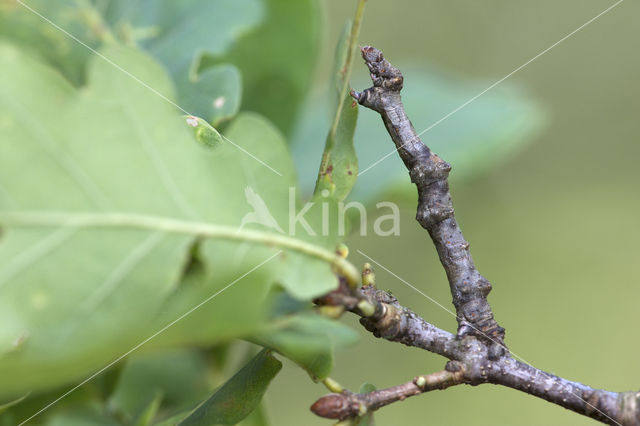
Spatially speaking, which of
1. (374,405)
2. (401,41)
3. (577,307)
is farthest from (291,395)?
(374,405)

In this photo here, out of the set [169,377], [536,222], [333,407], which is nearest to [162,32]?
[169,377]

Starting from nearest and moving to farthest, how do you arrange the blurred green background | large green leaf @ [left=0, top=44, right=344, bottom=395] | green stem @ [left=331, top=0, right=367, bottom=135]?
large green leaf @ [left=0, top=44, right=344, bottom=395] → green stem @ [left=331, top=0, right=367, bottom=135] → the blurred green background

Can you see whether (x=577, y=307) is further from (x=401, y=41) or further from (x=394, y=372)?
(x=401, y=41)

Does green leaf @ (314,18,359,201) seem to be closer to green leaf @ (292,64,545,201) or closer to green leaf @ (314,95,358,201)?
green leaf @ (314,95,358,201)

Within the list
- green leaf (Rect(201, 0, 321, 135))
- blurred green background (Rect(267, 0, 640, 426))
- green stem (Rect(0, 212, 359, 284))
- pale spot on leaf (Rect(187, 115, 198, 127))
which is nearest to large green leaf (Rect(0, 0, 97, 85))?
green leaf (Rect(201, 0, 321, 135))

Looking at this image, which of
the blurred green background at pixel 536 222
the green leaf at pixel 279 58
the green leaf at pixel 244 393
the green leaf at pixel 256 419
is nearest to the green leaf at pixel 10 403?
the green leaf at pixel 244 393

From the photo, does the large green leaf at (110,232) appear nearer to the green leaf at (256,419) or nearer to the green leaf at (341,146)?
the green leaf at (341,146)
